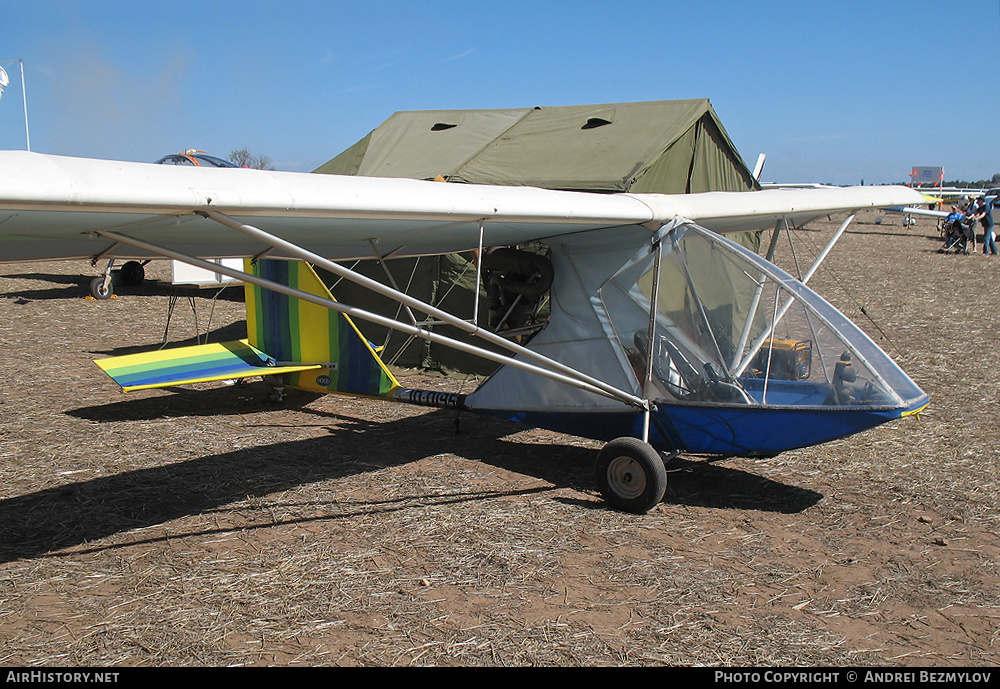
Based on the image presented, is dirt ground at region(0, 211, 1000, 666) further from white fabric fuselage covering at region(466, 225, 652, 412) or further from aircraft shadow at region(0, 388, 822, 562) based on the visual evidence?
white fabric fuselage covering at region(466, 225, 652, 412)

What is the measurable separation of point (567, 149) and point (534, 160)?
484 millimetres

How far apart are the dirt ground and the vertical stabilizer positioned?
0.49 m

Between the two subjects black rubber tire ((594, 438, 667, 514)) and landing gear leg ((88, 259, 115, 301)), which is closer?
black rubber tire ((594, 438, 667, 514))

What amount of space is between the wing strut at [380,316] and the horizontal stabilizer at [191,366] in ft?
9.53

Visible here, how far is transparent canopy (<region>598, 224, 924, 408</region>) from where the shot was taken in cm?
512

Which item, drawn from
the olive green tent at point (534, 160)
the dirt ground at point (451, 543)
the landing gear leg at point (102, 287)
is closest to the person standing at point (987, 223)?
the olive green tent at point (534, 160)

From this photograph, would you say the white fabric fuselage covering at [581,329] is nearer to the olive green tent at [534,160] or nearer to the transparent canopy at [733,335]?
the transparent canopy at [733,335]

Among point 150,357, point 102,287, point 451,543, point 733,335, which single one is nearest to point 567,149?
point 733,335

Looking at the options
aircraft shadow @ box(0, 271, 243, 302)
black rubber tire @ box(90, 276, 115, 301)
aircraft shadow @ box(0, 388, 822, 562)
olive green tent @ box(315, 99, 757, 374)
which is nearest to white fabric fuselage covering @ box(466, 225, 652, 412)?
aircraft shadow @ box(0, 388, 822, 562)

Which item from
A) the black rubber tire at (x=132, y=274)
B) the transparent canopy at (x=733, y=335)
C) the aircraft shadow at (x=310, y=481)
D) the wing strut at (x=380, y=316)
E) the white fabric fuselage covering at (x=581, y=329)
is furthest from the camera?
the black rubber tire at (x=132, y=274)

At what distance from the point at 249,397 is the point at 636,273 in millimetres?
5146

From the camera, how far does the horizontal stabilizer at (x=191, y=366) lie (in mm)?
7379
